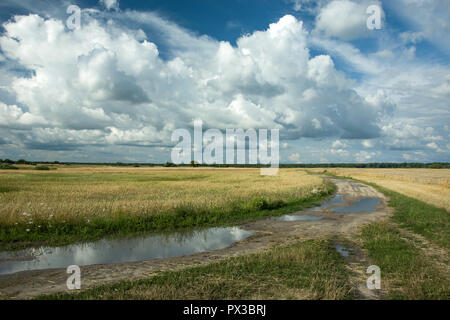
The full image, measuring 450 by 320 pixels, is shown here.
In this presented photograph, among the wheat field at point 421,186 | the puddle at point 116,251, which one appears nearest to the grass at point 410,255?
the puddle at point 116,251

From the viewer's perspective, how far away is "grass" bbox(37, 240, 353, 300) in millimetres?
6133

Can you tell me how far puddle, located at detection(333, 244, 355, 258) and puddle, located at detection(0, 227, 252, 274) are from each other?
14.1ft

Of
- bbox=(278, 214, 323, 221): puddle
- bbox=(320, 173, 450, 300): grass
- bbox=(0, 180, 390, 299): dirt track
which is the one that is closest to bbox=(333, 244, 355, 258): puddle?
bbox=(0, 180, 390, 299): dirt track

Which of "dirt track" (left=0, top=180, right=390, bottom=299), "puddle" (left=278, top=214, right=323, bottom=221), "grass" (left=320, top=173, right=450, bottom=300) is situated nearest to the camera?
"grass" (left=320, top=173, right=450, bottom=300)

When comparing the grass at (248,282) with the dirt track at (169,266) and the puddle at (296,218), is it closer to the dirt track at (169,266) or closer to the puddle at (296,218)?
the dirt track at (169,266)

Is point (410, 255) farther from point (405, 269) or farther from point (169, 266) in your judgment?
point (169, 266)

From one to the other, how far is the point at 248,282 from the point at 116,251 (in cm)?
636

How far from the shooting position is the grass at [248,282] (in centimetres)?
613

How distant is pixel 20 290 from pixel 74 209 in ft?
27.8

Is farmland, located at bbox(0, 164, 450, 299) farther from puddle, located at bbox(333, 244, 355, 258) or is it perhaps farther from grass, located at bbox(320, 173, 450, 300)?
puddle, located at bbox(333, 244, 355, 258)

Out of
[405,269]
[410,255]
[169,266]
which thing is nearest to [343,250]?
[410,255]

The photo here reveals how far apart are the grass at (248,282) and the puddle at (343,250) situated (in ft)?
4.25

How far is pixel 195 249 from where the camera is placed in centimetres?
1105
